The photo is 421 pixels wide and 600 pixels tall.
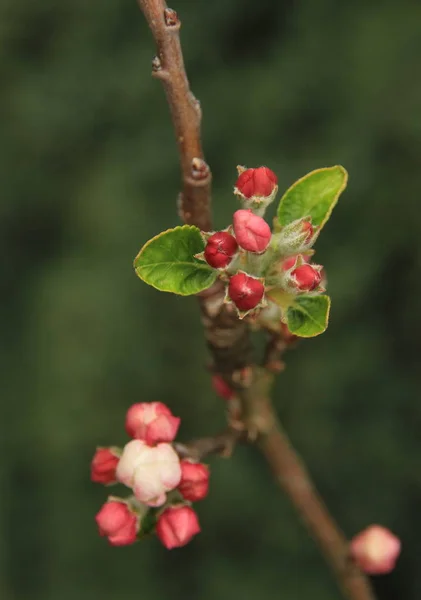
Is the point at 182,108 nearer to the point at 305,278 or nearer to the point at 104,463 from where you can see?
the point at 305,278

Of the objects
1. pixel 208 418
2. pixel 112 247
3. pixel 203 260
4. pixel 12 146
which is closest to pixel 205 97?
pixel 112 247

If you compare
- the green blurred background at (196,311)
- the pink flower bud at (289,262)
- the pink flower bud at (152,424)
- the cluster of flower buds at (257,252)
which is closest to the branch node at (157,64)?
the cluster of flower buds at (257,252)

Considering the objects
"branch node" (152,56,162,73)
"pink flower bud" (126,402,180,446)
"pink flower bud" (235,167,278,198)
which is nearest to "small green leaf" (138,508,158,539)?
"pink flower bud" (126,402,180,446)

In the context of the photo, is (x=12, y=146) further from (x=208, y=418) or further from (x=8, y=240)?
(x=208, y=418)

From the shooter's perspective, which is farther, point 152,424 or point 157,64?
point 152,424

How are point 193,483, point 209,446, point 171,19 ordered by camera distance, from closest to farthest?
point 171,19 < point 193,483 < point 209,446

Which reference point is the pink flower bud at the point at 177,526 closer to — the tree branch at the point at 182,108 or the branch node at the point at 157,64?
the tree branch at the point at 182,108

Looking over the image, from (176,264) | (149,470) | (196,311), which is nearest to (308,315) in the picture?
(176,264)
